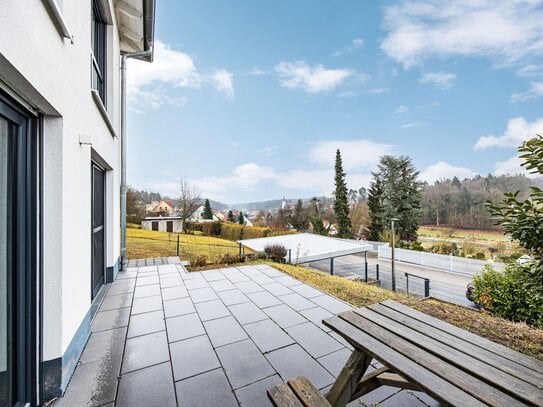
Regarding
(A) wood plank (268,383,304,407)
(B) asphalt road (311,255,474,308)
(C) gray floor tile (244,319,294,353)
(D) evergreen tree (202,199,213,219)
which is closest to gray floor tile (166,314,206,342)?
(C) gray floor tile (244,319,294,353)

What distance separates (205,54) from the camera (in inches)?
369

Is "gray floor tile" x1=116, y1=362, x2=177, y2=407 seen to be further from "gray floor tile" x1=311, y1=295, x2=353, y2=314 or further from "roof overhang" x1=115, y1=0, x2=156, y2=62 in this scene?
"roof overhang" x1=115, y1=0, x2=156, y2=62

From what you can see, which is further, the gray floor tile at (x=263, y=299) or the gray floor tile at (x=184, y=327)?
the gray floor tile at (x=263, y=299)

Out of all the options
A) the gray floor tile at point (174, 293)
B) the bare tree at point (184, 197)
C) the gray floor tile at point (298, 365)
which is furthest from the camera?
the bare tree at point (184, 197)

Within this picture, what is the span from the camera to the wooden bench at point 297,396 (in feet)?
3.92

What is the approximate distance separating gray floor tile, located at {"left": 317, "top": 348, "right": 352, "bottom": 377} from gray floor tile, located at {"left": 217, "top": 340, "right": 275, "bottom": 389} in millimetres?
489

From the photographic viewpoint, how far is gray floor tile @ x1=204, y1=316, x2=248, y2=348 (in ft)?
8.20

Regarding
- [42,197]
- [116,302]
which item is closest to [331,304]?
[116,302]

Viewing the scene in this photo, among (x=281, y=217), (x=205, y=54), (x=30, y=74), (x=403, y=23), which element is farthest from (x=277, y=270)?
(x=281, y=217)

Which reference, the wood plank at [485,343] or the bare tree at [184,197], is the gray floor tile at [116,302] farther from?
the bare tree at [184,197]

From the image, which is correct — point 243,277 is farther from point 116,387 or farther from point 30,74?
point 30,74

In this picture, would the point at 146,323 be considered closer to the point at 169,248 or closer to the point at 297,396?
the point at 297,396

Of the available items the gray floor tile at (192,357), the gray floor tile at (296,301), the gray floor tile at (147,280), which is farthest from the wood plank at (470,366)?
the gray floor tile at (147,280)

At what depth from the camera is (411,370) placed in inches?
41.7
